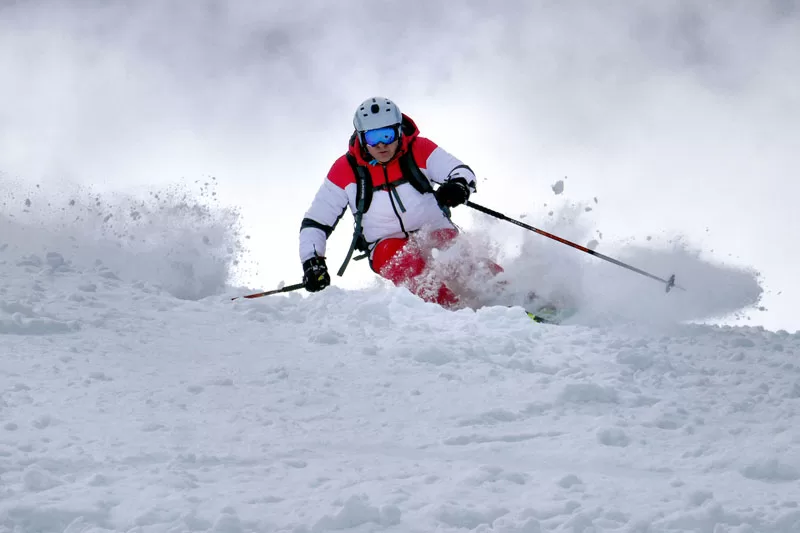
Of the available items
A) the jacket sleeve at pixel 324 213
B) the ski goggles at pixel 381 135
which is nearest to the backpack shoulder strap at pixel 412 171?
the ski goggles at pixel 381 135

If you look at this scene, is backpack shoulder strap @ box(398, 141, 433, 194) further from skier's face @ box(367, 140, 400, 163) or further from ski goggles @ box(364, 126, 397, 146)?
ski goggles @ box(364, 126, 397, 146)

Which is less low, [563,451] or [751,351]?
[751,351]

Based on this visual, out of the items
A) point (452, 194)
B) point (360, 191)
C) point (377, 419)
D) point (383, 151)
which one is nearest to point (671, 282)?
point (452, 194)

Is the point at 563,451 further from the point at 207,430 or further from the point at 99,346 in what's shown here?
the point at 99,346

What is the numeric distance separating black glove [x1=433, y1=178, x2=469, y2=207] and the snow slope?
1.40m

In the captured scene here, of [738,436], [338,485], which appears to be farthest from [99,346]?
[738,436]

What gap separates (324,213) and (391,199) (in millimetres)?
759

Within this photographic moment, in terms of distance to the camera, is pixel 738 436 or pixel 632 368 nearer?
pixel 738 436

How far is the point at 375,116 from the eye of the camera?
307 inches

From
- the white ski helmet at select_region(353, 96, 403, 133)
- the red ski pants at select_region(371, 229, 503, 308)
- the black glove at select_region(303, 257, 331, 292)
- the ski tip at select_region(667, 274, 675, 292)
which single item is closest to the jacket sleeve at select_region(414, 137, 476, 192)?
the white ski helmet at select_region(353, 96, 403, 133)

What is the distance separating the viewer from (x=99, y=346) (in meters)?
5.30

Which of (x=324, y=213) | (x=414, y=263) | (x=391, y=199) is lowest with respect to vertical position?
(x=414, y=263)

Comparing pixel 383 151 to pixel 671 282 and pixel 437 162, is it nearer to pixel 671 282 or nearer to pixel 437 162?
pixel 437 162

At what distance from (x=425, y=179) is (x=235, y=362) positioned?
369 cm
